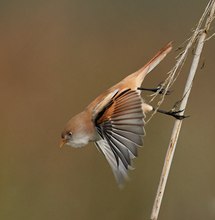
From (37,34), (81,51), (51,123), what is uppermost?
(37,34)

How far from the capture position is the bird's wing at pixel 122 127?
0.98 meters

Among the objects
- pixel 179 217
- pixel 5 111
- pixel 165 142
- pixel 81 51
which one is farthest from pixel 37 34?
pixel 179 217

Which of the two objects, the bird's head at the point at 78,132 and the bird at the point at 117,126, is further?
the bird's head at the point at 78,132

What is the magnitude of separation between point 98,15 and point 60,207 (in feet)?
1.99

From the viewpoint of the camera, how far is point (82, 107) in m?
1.62

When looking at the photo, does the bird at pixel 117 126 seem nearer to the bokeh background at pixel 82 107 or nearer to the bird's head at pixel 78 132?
the bird's head at pixel 78 132

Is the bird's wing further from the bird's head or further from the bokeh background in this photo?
the bokeh background

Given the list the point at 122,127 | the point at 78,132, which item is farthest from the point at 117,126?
the point at 78,132

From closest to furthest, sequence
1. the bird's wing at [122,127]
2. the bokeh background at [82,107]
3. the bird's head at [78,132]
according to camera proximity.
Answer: the bird's wing at [122,127]
the bird's head at [78,132]
the bokeh background at [82,107]

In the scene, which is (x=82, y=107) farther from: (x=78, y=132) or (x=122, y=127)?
(x=122, y=127)

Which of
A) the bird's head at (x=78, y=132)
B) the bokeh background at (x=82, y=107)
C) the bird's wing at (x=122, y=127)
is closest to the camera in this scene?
the bird's wing at (x=122, y=127)

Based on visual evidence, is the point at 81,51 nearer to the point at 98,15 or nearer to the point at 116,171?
the point at 98,15

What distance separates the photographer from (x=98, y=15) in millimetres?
1621

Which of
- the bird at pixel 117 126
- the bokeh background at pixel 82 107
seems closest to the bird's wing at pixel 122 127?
the bird at pixel 117 126
